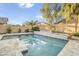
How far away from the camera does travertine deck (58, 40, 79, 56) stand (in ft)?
8.77

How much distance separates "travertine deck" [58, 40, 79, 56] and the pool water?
0.26 feet

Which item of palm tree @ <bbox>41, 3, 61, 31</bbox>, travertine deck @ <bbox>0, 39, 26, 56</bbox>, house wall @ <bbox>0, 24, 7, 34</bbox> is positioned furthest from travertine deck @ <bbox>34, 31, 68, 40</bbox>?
house wall @ <bbox>0, 24, 7, 34</bbox>

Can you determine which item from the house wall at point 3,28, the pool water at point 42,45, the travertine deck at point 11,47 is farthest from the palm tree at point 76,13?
the house wall at point 3,28

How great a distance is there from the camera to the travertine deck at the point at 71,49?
8.77ft

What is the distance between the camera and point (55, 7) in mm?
2793

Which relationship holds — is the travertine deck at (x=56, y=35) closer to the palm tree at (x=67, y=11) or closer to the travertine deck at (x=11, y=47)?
the palm tree at (x=67, y=11)

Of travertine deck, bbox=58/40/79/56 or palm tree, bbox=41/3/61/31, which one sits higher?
palm tree, bbox=41/3/61/31

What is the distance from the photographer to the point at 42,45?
2.81 meters

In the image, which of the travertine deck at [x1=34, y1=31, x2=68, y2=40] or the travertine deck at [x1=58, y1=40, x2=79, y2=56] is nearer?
the travertine deck at [x1=58, y1=40, x2=79, y2=56]

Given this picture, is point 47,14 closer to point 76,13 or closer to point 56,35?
point 56,35

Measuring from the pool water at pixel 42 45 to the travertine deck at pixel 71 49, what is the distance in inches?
3.1

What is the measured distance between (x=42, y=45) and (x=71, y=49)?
55 cm

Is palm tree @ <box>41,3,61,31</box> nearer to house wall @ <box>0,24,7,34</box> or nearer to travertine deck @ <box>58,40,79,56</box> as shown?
travertine deck @ <box>58,40,79,56</box>

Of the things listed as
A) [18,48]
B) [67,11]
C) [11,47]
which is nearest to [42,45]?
[18,48]
